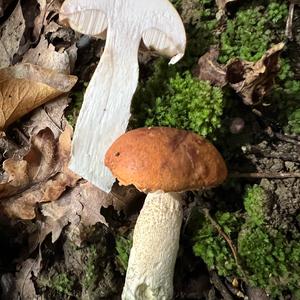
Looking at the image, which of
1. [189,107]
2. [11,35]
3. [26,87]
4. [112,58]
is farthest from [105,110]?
[11,35]

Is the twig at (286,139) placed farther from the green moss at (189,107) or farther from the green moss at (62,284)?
the green moss at (62,284)

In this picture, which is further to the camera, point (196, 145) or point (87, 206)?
point (87, 206)

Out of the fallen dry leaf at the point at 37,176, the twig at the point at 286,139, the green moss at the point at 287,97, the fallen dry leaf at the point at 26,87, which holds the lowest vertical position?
the twig at the point at 286,139

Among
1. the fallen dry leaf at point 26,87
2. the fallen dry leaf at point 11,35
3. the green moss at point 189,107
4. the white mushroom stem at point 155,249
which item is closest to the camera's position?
the white mushroom stem at point 155,249

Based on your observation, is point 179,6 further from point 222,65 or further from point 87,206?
point 87,206

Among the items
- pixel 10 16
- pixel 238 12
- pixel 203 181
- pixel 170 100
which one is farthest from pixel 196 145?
pixel 10 16

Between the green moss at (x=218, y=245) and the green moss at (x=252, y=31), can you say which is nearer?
the green moss at (x=218, y=245)

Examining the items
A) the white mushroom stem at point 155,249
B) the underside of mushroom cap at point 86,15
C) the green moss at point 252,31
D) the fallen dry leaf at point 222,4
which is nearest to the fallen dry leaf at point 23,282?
the white mushroom stem at point 155,249
